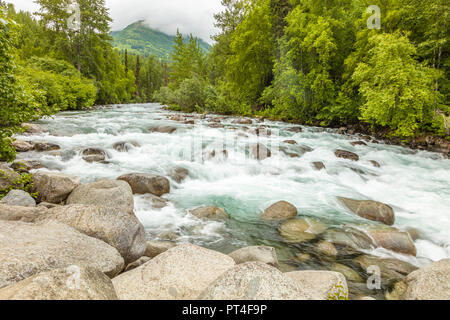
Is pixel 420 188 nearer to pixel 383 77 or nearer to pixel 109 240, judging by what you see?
pixel 383 77

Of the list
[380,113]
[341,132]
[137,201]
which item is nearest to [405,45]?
[380,113]

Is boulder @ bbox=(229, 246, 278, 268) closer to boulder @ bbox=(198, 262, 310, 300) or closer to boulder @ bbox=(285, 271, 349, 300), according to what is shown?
boulder @ bbox=(285, 271, 349, 300)

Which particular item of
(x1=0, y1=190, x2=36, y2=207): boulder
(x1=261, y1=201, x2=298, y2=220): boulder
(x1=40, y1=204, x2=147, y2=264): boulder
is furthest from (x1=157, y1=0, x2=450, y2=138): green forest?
(x1=0, y1=190, x2=36, y2=207): boulder

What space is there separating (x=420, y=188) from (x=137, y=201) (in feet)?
35.0

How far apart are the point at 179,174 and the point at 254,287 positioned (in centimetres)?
720

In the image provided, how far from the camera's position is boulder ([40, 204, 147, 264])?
3709mm

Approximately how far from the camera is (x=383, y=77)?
12266 mm

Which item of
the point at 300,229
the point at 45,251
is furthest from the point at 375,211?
the point at 45,251

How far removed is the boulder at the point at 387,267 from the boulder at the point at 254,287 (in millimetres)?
3049

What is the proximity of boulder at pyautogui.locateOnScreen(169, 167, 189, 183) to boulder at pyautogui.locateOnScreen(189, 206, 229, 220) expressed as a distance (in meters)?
2.51

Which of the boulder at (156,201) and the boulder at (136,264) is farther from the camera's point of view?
the boulder at (156,201)

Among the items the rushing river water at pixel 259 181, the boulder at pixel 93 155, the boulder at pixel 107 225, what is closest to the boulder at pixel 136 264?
the boulder at pixel 107 225

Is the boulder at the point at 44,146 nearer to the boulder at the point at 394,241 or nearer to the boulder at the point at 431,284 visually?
the boulder at the point at 394,241

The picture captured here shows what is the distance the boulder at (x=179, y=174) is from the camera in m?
8.71
